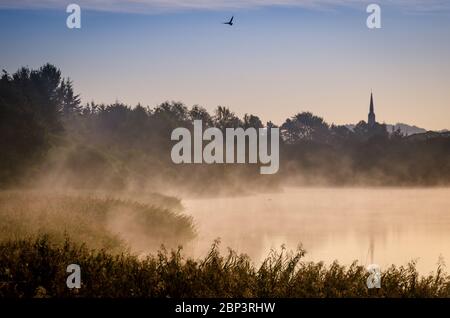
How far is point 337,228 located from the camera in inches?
1651

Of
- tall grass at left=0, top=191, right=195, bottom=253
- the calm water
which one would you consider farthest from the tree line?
tall grass at left=0, top=191, right=195, bottom=253

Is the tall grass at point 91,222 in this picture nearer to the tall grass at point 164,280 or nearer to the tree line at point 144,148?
the tall grass at point 164,280

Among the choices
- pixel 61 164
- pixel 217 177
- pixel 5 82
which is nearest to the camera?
pixel 61 164

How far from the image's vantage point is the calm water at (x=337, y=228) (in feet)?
97.5

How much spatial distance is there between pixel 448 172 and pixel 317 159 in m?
19.0

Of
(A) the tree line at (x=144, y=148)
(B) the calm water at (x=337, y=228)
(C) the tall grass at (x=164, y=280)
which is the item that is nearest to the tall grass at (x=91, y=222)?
(B) the calm water at (x=337, y=228)

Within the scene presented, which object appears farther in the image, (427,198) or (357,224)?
(427,198)

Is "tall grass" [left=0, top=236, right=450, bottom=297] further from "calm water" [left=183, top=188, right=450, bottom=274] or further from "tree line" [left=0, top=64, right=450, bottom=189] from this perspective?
"tree line" [left=0, top=64, right=450, bottom=189]

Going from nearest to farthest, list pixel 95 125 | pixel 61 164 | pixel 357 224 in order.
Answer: pixel 357 224 → pixel 61 164 → pixel 95 125

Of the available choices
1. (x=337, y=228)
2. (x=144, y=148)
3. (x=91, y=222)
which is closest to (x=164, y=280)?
(x=91, y=222)

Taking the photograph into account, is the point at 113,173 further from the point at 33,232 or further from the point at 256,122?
the point at 256,122

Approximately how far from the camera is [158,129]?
78500 millimetres

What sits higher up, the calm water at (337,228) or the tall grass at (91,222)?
the tall grass at (91,222)
